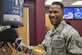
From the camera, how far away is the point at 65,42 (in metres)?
2.04

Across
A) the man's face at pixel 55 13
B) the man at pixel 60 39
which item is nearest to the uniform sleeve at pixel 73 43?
the man at pixel 60 39

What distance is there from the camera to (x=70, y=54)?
6.61 feet

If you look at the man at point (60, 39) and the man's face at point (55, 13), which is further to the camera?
the man's face at point (55, 13)

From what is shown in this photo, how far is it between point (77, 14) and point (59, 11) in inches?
397

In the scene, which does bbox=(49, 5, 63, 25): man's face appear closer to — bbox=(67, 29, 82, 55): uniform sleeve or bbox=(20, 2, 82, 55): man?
bbox=(20, 2, 82, 55): man

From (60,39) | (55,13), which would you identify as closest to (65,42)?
(60,39)

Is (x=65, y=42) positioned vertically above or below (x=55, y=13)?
below

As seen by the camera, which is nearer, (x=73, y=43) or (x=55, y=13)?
(x=73, y=43)

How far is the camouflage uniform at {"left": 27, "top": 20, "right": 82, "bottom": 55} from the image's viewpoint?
6.47 ft

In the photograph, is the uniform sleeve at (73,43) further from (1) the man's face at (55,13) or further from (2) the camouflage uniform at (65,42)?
(1) the man's face at (55,13)

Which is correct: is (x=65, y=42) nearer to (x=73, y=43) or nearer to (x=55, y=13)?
(x=73, y=43)

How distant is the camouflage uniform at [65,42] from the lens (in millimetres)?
1971

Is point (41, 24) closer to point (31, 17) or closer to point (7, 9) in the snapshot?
point (31, 17)

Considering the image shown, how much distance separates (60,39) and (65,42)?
0.05m
